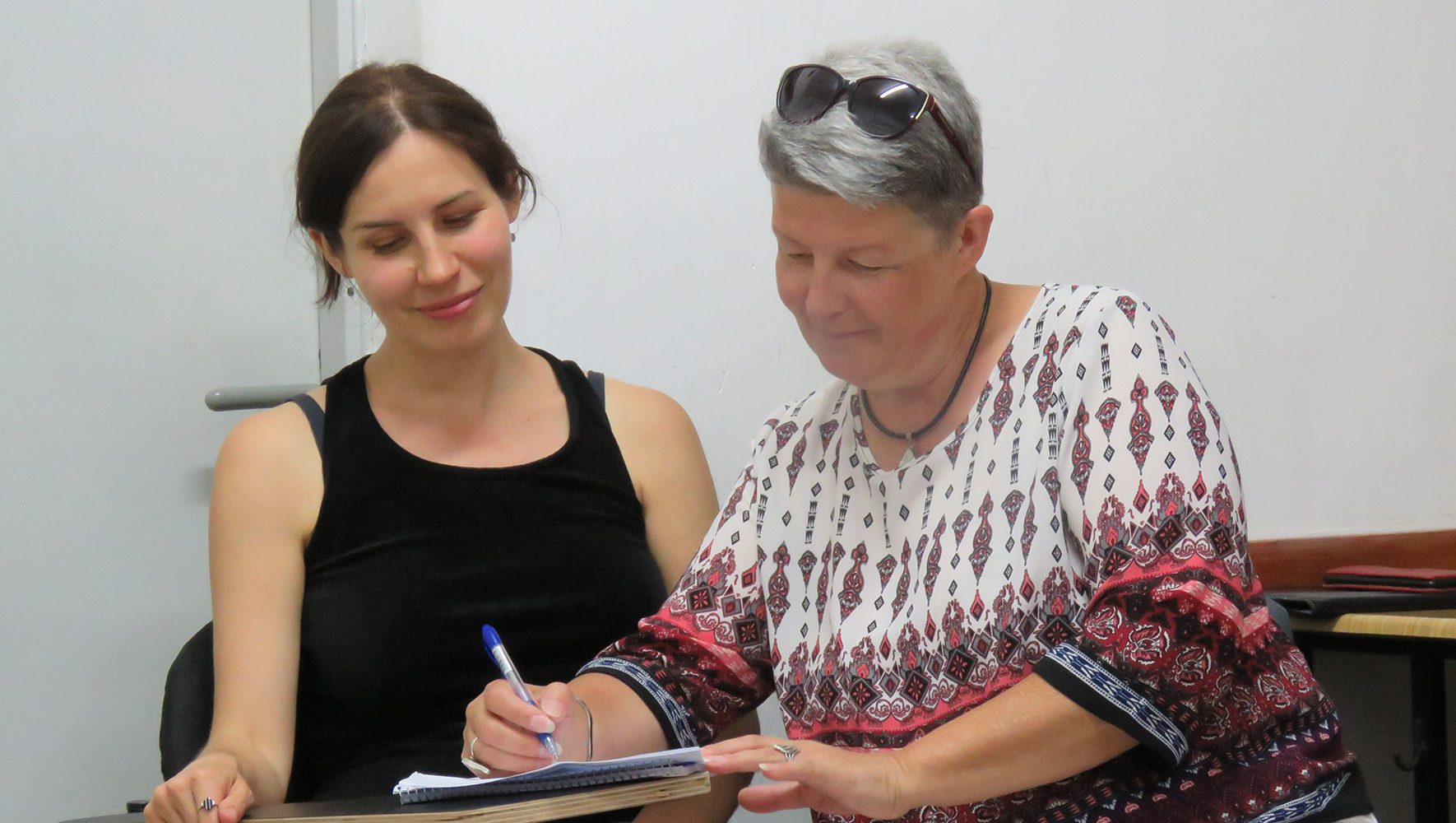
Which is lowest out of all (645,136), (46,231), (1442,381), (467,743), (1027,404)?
(467,743)

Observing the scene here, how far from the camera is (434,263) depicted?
4.61ft

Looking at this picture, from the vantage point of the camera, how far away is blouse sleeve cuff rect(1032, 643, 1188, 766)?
3.22 ft

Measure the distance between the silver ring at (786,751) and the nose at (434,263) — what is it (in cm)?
68

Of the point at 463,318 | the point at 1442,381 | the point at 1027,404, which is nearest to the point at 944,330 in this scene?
the point at 1027,404

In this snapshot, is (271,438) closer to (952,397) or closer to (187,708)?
(187,708)

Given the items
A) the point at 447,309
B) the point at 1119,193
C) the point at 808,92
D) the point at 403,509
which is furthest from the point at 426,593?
the point at 1119,193

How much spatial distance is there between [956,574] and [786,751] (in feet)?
0.80

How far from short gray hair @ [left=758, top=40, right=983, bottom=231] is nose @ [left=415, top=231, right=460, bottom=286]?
1.41 ft

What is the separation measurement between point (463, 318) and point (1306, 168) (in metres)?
1.53

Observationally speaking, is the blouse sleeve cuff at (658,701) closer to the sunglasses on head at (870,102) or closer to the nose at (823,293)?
the nose at (823,293)

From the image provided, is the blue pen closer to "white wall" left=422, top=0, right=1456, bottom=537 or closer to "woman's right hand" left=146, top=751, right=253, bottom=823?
"woman's right hand" left=146, top=751, right=253, bottom=823

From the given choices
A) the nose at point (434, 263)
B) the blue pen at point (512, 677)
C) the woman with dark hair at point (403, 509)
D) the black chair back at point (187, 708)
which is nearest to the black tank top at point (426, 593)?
the woman with dark hair at point (403, 509)

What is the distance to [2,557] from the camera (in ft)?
5.37

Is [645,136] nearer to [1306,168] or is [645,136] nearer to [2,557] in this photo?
[2,557]
